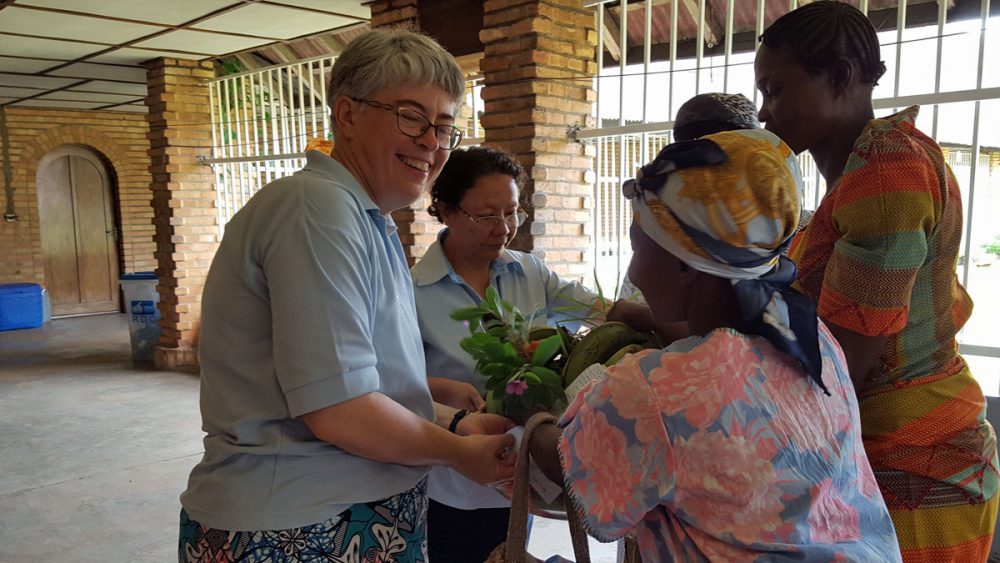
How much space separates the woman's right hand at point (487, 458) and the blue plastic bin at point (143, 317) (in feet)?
29.2

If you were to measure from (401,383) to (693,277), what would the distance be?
0.64 m

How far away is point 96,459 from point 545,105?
169 inches

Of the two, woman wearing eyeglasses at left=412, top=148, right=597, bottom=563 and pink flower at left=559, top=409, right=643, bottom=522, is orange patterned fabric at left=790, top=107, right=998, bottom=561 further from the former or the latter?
woman wearing eyeglasses at left=412, top=148, right=597, bottom=563

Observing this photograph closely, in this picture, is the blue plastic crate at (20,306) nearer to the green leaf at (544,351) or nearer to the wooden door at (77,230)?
the wooden door at (77,230)

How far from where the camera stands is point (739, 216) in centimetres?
97

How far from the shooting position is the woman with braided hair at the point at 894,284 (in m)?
1.27

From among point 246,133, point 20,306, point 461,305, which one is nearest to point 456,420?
point 461,305

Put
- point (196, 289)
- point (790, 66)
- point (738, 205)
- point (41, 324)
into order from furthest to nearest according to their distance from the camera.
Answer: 1. point (41, 324)
2. point (196, 289)
3. point (790, 66)
4. point (738, 205)

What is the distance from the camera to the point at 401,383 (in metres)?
1.46

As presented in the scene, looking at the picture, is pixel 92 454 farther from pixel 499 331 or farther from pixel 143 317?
pixel 499 331

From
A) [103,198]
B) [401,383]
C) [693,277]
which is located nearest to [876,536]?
[693,277]

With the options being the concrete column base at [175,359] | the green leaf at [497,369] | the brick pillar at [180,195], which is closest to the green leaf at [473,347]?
the green leaf at [497,369]

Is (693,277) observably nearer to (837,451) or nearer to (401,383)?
(837,451)

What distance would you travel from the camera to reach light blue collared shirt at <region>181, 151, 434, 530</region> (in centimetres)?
125
